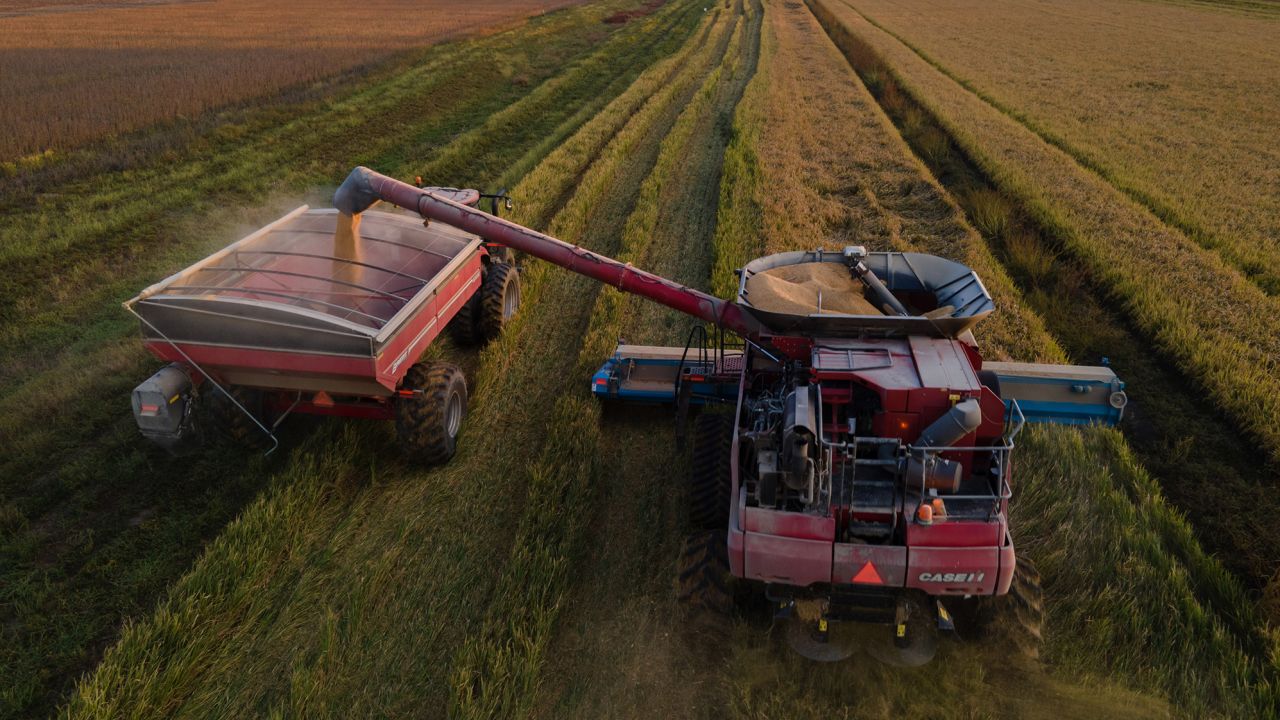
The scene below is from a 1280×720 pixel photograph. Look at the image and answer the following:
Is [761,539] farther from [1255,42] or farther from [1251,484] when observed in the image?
[1255,42]

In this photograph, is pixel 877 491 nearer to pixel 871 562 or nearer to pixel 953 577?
pixel 871 562

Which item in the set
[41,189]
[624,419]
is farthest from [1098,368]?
[41,189]

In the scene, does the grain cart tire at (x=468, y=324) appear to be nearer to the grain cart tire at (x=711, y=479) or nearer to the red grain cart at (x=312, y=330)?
the red grain cart at (x=312, y=330)

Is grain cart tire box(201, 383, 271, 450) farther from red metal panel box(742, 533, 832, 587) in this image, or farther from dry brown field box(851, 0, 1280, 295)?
dry brown field box(851, 0, 1280, 295)

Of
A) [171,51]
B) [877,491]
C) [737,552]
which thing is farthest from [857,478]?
[171,51]

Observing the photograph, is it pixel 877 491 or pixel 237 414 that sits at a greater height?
pixel 877 491

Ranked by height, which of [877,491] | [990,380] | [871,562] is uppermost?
[990,380]
